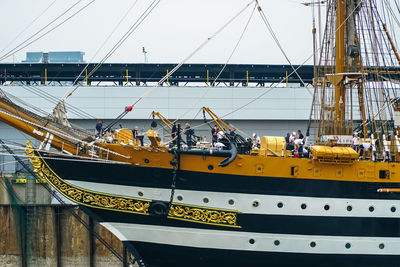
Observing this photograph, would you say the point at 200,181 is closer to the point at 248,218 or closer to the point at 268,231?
the point at 248,218

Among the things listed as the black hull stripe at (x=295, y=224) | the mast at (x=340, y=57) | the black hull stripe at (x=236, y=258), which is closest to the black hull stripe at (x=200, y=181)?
the black hull stripe at (x=295, y=224)

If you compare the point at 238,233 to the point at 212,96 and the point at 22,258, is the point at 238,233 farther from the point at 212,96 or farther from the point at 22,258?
the point at 212,96

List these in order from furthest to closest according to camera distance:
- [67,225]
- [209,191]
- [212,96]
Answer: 1. [212,96]
2. [67,225]
3. [209,191]

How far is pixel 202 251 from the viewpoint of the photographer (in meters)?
13.1

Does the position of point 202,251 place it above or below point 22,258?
above

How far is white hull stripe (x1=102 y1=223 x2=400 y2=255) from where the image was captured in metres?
13.0

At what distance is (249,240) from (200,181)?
5.88ft

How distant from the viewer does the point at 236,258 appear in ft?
43.1

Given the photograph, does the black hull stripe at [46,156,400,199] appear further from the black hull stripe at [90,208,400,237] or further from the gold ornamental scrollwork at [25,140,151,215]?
the black hull stripe at [90,208,400,237]

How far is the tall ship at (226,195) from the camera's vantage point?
1284 cm

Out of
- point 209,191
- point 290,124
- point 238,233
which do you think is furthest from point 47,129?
point 290,124

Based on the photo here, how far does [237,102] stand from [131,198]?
Answer: 11316mm

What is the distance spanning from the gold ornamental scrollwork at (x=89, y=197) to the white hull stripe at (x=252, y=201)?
0.12 metres

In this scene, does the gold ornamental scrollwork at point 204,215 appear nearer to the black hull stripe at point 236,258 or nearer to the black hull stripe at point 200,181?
the black hull stripe at point 200,181
